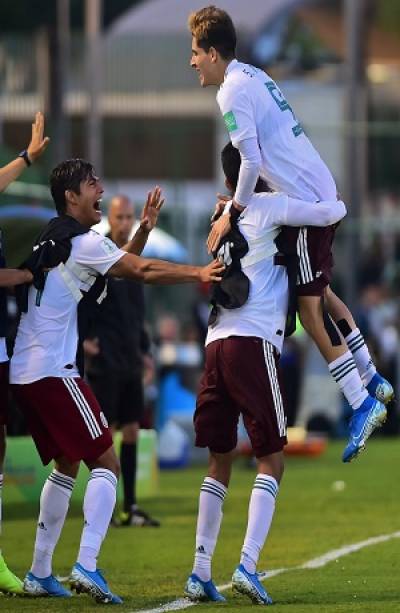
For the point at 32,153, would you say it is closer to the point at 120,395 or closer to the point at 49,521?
the point at 49,521

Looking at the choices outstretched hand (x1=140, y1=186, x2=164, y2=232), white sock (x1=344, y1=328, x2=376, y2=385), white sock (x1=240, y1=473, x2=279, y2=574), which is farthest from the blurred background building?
white sock (x1=240, y1=473, x2=279, y2=574)

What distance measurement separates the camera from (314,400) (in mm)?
25031

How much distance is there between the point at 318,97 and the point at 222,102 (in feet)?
69.6

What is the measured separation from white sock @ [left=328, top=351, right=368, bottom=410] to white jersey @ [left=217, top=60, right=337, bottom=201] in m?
0.86

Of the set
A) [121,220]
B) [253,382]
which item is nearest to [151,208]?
[253,382]

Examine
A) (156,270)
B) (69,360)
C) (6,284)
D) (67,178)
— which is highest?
(67,178)

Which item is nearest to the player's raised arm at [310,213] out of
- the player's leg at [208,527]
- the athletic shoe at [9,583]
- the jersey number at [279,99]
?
the jersey number at [279,99]

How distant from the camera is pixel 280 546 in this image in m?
12.1

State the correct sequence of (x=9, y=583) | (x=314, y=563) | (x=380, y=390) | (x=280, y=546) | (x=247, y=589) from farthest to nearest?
(x=280, y=546) < (x=314, y=563) < (x=380, y=390) < (x=9, y=583) < (x=247, y=589)

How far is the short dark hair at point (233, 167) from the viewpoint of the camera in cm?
943

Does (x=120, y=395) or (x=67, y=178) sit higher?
(x=67, y=178)

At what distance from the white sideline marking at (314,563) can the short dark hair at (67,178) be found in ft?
6.82

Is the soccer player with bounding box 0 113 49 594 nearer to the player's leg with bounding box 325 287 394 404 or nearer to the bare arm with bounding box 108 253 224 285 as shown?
the bare arm with bounding box 108 253 224 285

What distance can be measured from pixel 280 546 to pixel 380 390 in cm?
256
